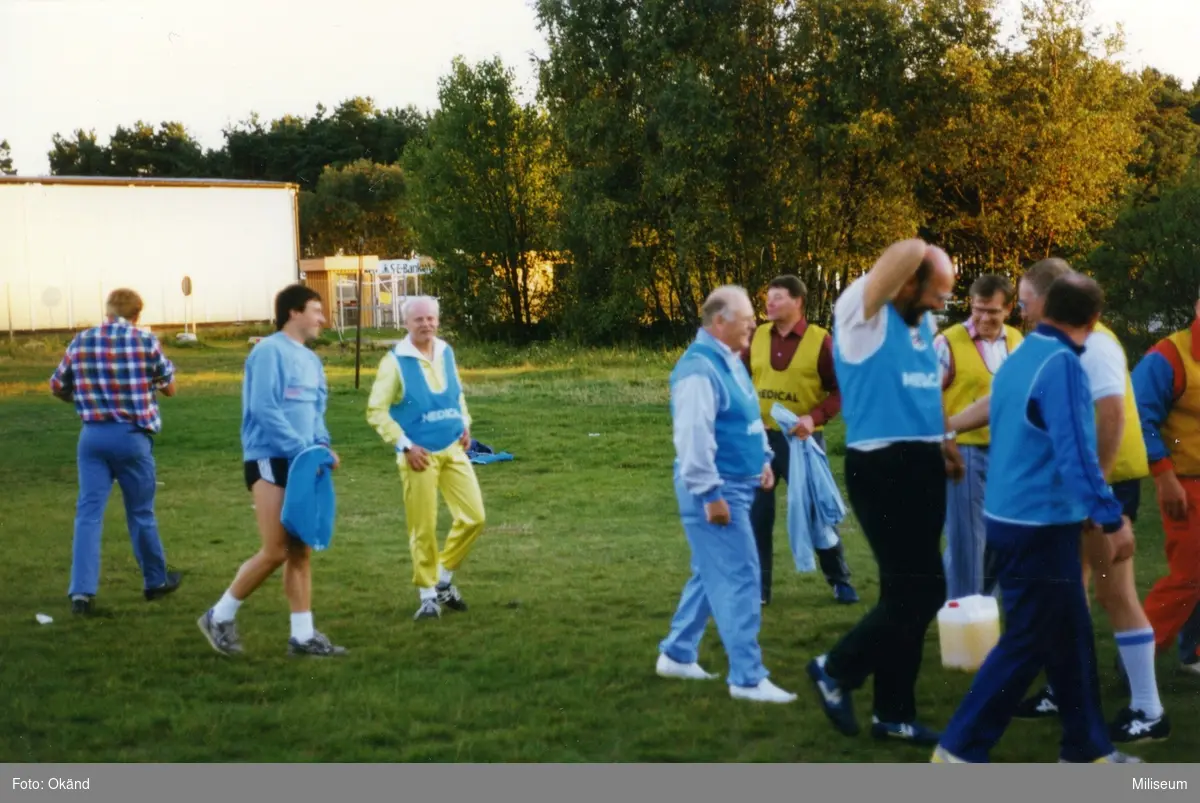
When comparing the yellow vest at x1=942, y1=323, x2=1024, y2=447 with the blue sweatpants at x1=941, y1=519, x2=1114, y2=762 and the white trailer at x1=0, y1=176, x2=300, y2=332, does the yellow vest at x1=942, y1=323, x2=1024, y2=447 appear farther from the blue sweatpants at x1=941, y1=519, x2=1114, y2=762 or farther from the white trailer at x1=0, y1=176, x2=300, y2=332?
the white trailer at x1=0, y1=176, x2=300, y2=332

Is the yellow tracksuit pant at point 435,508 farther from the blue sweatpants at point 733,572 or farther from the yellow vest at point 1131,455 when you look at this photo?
the yellow vest at point 1131,455

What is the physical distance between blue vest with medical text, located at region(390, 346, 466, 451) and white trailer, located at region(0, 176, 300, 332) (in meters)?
3.30

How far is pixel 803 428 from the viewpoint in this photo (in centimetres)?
647

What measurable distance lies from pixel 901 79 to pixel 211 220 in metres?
7.22

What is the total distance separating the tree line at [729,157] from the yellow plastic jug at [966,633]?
3929 mm

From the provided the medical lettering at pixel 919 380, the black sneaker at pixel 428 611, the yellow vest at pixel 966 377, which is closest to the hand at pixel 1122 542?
the medical lettering at pixel 919 380

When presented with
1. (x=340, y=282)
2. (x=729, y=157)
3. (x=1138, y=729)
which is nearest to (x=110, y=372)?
(x=1138, y=729)

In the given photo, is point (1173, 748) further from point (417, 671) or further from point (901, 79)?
point (901, 79)

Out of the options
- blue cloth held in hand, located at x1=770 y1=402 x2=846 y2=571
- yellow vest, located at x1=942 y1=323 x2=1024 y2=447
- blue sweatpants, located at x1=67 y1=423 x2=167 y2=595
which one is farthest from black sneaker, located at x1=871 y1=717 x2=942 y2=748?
blue sweatpants, located at x1=67 y1=423 x2=167 y2=595

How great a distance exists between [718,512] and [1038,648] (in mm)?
1217

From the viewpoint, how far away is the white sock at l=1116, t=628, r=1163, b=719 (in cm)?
450

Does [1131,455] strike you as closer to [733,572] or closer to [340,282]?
[733,572]

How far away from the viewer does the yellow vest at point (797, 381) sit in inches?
261

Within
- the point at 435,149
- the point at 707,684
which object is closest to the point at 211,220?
the point at 435,149
